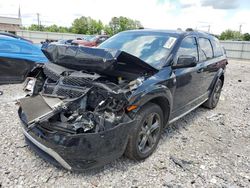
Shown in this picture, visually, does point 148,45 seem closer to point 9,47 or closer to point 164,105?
point 164,105

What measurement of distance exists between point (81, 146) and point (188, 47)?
2745mm

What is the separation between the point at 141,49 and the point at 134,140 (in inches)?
64.5

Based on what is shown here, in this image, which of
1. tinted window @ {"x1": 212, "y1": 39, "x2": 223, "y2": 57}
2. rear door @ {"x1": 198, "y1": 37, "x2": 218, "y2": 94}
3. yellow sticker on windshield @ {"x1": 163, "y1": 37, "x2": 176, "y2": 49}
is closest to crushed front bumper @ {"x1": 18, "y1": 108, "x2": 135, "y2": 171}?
yellow sticker on windshield @ {"x1": 163, "y1": 37, "x2": 176, "y2": 49}

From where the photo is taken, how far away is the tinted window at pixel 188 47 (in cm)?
372

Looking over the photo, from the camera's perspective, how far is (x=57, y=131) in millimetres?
2424

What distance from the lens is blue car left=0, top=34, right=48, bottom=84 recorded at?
6172 millimetres

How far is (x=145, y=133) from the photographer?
120 inches

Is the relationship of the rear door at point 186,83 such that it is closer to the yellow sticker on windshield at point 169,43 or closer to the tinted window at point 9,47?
the yellow sticker on windshield at point 169,43

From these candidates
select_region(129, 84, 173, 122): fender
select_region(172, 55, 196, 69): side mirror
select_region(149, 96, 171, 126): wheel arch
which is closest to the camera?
select_region(129, 84, 173, 122): fender

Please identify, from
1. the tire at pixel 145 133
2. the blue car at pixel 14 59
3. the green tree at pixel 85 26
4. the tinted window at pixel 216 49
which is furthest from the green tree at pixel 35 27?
the tire at pixel 145 133

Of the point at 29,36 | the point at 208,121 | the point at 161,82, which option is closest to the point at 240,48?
the point at 208,121

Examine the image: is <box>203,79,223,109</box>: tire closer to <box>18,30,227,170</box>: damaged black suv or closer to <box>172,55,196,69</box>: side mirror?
<box>18,30,227,170</box>: damaged black suv

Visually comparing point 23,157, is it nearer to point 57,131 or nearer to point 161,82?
point 57,131

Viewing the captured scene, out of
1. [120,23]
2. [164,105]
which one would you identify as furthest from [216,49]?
[120,23]
